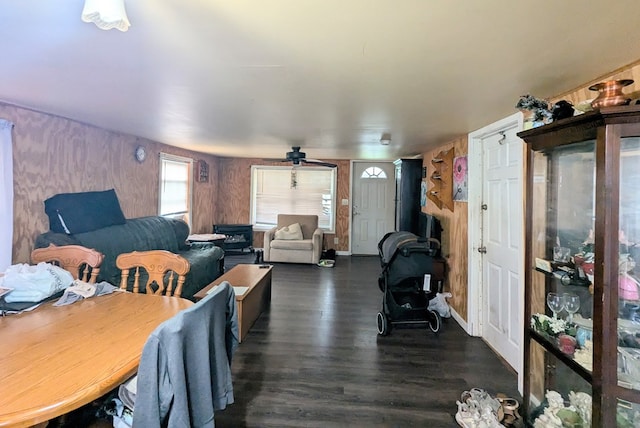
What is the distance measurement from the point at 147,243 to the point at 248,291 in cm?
171

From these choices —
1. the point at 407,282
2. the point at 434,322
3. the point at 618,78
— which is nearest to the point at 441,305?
the point at 434,322

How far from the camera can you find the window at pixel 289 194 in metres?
7.80

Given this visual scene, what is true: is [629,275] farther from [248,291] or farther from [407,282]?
[248,291]

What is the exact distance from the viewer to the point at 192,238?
5.95 metres

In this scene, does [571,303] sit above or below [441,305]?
above

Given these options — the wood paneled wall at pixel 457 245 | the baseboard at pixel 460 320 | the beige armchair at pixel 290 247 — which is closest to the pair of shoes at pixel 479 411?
the baseboard at pixel 460 320

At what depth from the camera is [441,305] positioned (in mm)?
Result: 3836

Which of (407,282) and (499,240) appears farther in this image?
(407,282)

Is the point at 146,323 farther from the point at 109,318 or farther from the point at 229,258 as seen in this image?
the point at 229,258

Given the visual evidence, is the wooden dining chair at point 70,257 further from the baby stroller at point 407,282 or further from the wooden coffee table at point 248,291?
the baby stroller at point 407,282

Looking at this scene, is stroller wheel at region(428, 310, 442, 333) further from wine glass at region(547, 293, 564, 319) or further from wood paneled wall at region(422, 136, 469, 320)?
wine glass at region(547, 293, 564, 319)

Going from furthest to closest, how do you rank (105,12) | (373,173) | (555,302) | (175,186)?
(373,173), (175,186), (555,302), (105,12)

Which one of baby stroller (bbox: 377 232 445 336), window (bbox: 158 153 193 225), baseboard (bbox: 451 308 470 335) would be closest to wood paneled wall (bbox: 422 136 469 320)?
baseboard (bbox: 451 308 470 335)

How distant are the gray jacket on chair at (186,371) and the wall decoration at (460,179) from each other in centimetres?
299
